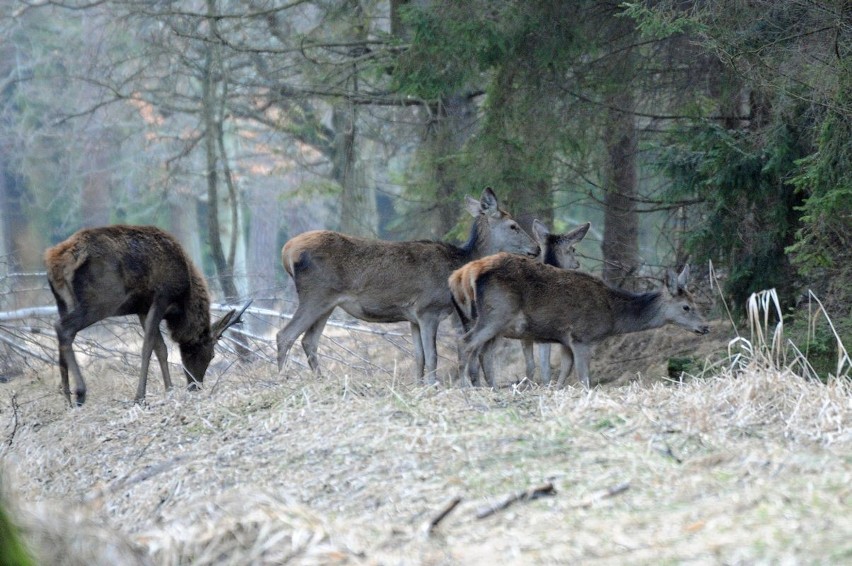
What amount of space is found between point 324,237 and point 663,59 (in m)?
4.93

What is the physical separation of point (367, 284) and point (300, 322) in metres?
0.76

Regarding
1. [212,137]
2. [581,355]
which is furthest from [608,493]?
[212,137]

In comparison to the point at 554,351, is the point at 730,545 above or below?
above

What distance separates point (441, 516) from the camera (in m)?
5.07

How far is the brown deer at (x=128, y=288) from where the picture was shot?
1025 centimetres

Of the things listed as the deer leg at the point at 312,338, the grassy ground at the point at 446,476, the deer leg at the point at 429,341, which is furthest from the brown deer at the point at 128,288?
the deer leg at the point at 429,341

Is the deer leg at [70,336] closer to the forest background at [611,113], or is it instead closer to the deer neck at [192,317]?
the deer neck at [192,317]

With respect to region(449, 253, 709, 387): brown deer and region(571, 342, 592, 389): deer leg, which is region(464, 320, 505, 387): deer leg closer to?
region(449, 253, 709, 387): brown deer

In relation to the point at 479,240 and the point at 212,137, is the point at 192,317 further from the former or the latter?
the point at 212,137

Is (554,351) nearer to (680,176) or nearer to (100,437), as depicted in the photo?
(680,176)

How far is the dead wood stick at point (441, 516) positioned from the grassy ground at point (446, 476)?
10mm

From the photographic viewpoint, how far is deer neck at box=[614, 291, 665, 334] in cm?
1162

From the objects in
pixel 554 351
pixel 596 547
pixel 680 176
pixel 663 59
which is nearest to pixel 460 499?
pixel 596 547

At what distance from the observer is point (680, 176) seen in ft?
40.0
